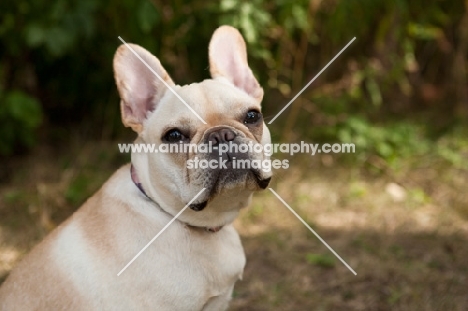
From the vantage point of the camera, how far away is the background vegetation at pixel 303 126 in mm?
3602

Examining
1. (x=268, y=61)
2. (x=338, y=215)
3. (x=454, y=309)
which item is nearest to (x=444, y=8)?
(x=268, y=61)

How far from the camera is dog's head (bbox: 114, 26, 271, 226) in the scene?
221 centimetres

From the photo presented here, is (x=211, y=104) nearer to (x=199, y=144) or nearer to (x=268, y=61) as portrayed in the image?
(x=199, y=144)

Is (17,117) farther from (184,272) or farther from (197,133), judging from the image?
(184,272)

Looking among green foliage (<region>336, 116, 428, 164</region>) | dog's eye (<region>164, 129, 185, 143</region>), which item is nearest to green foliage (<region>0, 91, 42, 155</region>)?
dog's eye (<region>164, 129, 185, 143</region>)

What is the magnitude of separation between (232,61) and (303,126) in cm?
299

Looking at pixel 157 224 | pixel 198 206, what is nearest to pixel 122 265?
pixel 157 224

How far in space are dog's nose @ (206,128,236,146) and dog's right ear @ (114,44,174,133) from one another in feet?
1.54

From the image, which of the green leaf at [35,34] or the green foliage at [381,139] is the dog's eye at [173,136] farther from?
the green foliage at [381,139]

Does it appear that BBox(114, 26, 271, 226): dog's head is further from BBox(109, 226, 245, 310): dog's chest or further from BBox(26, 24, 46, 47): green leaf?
BBox(26, 24, 46, 47): green leaf

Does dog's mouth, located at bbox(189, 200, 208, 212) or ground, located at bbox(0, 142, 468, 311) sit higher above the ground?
dog's mouth, located at bbox(189, 200, 208, 212)

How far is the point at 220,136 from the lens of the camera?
219 cm

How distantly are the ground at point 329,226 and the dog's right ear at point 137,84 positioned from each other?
0.92 metres

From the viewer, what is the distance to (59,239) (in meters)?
2.38
